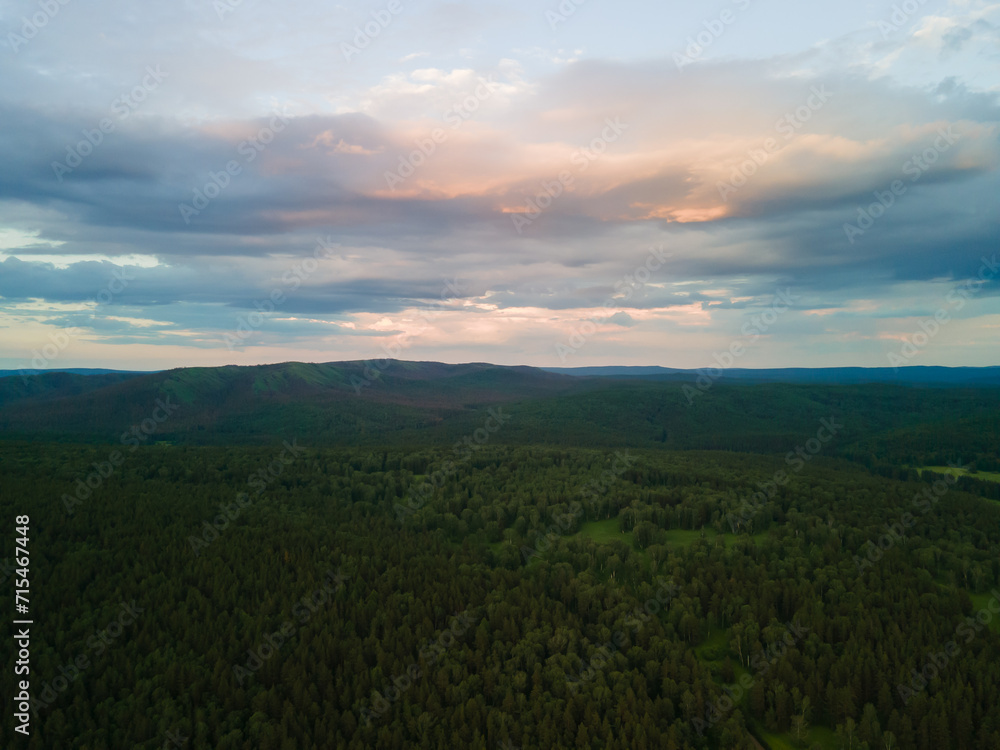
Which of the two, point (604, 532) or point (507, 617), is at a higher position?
point (604, 532)

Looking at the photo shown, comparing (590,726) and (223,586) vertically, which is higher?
(223,586)

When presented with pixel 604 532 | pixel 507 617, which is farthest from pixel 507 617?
pixel 604 532

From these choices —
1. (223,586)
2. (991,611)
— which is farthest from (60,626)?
(991,611)

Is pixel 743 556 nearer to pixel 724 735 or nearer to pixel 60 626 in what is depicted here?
pixel 724 735

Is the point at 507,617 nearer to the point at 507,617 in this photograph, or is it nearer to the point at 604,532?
the point at 507,617

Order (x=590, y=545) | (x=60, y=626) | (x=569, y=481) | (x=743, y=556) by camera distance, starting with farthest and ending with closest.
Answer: (x=569, y=481), (x=590, y=545), (x=743, y=556), (x=60, y=626)

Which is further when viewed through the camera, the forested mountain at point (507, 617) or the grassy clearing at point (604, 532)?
the grassy clearing at point (604, 532)

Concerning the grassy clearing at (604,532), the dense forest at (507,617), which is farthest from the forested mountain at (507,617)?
the grassy clearing at (604,532)

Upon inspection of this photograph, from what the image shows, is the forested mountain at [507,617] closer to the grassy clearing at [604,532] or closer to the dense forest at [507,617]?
the dense forest at [507,617]

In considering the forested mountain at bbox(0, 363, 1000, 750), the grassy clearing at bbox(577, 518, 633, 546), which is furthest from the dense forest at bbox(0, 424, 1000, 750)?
the grassy clearing at bbox(577, 518, 633, 546)
